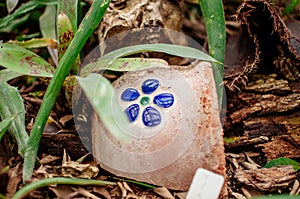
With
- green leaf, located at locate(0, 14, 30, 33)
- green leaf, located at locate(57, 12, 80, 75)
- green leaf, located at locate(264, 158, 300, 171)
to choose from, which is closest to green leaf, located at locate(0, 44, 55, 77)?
green leaf, located at locate(57, 12, 80, 75)

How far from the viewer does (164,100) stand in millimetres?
1096

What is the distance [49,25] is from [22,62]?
0.43m

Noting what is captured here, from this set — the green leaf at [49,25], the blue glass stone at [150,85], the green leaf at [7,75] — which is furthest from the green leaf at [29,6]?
the blue glass stone at [150,85]

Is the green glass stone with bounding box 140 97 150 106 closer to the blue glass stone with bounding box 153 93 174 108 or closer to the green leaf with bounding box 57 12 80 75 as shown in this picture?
the blue glass stone with bounding box 153 93 174 108

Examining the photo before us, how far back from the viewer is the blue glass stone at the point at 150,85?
44.2 inches

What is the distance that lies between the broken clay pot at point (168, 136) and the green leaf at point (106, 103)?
0.10 meters

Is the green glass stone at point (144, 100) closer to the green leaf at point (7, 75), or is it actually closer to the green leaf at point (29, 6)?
the green leaf at point (7, 75)

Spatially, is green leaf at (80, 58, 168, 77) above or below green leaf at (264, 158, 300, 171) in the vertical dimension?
above

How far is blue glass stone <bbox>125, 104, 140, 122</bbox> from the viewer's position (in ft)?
3.55

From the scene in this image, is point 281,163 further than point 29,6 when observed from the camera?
No

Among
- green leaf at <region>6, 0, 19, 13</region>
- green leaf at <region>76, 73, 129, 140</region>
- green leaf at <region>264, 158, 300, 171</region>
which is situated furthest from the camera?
green leaf at <region>6, 0, 19, 13</region>

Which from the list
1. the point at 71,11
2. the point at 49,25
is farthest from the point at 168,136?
the point at 49,25

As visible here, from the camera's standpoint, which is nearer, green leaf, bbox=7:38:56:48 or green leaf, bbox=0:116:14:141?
green leaf, bbox=0:116:14:141

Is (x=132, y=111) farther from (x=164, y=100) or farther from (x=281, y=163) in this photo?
(x=281, y=163)
